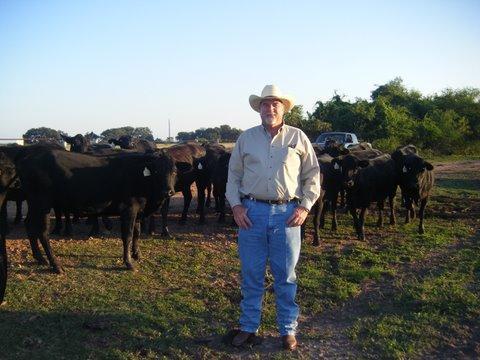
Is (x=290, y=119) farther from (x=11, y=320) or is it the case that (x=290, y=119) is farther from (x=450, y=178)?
(x=11, y=320)

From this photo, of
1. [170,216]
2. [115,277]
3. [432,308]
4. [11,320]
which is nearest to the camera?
[11,320]

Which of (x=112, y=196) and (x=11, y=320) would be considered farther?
(x=112, y=196)

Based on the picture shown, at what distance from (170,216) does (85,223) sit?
2138mm

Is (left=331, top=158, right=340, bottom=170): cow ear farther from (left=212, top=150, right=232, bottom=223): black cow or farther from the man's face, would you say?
the man's face

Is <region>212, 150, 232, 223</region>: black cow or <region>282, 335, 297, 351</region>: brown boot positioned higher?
<region>212, 150, 232, 223</region>: black cow

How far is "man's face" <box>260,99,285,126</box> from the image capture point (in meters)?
4.53

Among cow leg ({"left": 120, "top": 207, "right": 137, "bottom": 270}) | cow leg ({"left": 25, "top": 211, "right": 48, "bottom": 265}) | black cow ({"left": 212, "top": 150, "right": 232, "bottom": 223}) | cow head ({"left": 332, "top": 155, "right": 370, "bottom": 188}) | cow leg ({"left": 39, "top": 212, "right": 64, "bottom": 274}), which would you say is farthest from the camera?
black cow ({"left": 212, "top": 150, "right": 232, "bottom": 223})

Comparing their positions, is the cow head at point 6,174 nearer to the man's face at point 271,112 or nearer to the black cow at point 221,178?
the black cow at point 221,178

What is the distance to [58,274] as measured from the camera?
22.8 ft

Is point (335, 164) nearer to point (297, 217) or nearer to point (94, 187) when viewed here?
point (94, 187)

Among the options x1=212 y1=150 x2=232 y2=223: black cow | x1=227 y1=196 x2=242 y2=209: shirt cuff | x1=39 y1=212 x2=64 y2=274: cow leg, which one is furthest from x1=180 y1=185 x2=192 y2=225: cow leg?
x1=227 y1=196 x2=242 y2=209: shirt cuff

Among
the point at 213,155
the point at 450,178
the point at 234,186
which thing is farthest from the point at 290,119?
the point at 234,186

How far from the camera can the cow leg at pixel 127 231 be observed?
7324 mm

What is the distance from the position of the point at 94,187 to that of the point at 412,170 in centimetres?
726
